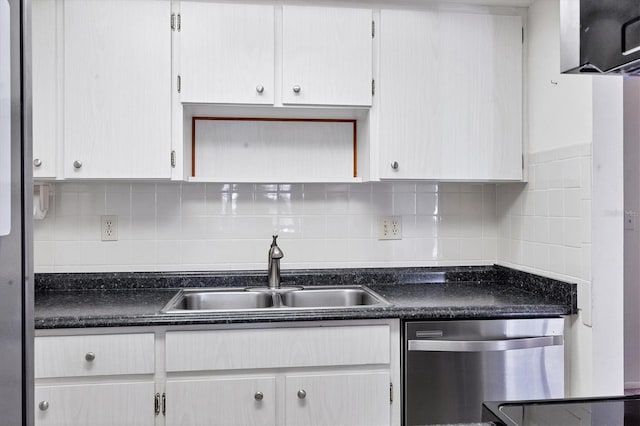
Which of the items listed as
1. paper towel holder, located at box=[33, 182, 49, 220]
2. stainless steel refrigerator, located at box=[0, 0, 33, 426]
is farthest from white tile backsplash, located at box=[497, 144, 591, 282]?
paper towel holder, located at box=[33, 182, 49, 220]

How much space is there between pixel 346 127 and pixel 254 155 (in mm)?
485

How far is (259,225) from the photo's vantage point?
2369mm

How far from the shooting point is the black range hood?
72 cm

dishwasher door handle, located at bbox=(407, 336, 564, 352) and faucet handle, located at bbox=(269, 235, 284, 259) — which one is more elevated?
faucet handle, located at bbox=(269, 235, 284, 259)

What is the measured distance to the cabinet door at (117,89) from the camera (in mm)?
1963

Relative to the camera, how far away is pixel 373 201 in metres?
2.43

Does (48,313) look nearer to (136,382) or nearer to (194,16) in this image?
(136,382)

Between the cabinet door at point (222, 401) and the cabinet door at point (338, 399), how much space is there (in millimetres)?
83

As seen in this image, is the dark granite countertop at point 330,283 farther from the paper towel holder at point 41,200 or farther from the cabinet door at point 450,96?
the cabinet door at point 450,96

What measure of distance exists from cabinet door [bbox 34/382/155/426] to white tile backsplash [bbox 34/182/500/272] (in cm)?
70

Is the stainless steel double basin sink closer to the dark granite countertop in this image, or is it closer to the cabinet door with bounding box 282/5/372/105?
the dark granite countertop

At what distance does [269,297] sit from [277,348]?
18.5 inches

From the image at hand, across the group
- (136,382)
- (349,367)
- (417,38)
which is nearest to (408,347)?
(349,367)

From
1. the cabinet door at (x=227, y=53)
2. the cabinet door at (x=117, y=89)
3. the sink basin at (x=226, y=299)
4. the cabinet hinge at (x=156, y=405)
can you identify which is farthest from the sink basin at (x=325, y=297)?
the cabinet door at (x=227, y=53)
